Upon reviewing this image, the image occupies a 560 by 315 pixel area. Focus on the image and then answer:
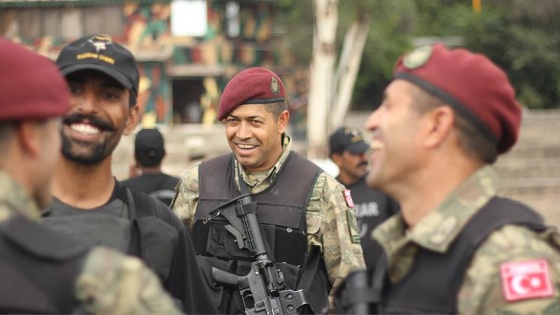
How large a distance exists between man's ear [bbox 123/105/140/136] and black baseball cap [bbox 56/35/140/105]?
0.49ft

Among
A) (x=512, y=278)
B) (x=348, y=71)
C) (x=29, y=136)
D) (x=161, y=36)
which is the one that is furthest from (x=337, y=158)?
(x=161, y=36)

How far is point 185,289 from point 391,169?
104 cm

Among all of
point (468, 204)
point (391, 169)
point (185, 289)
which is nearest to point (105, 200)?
point (185, 289)

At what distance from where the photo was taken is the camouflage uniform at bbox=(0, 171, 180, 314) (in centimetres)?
225

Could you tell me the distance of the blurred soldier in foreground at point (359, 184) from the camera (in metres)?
7.82

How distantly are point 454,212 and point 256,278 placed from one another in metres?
2.14

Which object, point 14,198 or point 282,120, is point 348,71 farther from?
point 14,198

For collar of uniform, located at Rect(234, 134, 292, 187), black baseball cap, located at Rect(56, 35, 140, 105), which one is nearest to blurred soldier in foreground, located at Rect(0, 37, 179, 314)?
black baseball cap, located at Rect(56, 35, 140, 105)

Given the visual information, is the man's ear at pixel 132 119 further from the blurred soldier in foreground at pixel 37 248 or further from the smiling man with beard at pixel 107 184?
the blurred soldier in foreground at pixel 37 248

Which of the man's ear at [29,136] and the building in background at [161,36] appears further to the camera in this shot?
the building in background at [161,36]

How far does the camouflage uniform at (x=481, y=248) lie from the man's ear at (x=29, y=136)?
3.55 feet

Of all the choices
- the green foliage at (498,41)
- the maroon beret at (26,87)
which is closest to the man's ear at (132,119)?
the maroon beret at (26,87)

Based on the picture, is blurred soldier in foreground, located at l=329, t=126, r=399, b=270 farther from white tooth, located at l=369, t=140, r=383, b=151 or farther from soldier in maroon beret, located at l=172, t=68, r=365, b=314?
white tooth, located at l=369, t=140, r=383, b=151

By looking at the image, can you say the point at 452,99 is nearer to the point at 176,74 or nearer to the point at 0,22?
the point at 176,74
